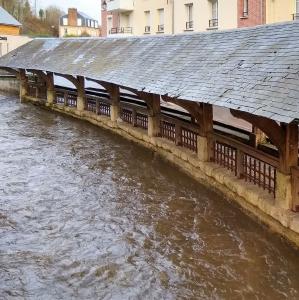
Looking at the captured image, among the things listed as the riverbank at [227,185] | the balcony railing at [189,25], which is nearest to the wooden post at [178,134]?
the riverbank at [227,185]

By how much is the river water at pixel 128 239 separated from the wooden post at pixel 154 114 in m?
0.77

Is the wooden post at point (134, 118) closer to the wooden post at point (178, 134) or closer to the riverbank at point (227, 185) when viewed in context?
the riverbank at point (227, 185)

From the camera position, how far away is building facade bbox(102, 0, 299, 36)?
17328mm

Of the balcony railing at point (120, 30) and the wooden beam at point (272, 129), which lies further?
the balcony railing at point (120, 30)

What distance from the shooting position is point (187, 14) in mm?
22250

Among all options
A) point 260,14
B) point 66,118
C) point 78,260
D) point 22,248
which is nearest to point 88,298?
point 78,260

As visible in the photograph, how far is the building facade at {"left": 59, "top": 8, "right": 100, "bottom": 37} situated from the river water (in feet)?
155

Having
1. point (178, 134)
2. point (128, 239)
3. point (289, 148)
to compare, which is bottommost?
point (128, 239)

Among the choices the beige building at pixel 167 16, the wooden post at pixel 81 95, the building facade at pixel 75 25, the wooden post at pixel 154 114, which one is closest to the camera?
the wooden post at pixel 154 114

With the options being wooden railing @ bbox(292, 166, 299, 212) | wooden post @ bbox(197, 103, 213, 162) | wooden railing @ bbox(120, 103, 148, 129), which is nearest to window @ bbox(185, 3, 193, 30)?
wooden railing @ bbox(120, 103, 148, 129)

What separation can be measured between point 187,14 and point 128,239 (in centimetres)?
1706

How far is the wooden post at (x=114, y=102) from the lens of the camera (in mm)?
14057

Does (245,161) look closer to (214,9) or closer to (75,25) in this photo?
(214,9)

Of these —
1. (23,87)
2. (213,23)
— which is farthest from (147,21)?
(23,87)
